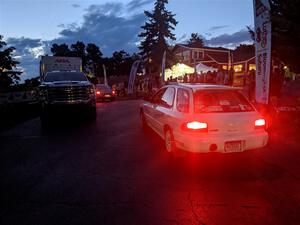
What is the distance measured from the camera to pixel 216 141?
5906mm

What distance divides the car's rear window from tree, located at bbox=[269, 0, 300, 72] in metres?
5.14

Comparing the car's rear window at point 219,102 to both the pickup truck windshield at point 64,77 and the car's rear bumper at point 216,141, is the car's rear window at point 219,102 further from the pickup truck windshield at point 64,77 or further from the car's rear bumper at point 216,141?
the pickup truck windshield at point 64,77

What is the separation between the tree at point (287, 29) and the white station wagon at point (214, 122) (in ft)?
17.7

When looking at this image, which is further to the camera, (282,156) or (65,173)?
(282,156)

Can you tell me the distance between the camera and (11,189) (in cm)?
516

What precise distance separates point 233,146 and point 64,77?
9.80 meters

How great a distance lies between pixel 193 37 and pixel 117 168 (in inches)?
3964

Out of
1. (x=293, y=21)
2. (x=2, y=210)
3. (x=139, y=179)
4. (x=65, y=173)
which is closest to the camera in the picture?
(x=2, y=210)

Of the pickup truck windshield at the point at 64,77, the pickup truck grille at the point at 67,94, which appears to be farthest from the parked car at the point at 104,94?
the pickup truck grille at the point at 67,94

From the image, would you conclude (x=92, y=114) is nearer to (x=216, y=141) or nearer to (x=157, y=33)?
(x=216, y=141)

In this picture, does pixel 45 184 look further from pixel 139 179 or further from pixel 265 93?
pixel 265 93

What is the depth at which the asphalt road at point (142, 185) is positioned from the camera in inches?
159

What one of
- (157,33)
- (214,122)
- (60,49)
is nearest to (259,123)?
(214,122)

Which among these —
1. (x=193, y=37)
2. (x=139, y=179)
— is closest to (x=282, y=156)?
(x=139, y=179)
